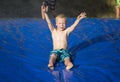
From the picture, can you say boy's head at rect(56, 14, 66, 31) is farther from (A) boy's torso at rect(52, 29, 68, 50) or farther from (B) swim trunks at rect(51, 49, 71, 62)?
(B) swim trunks at rect(51, 49, 71, 62)

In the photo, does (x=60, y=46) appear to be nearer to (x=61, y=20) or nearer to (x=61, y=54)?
(x=61, y=54)

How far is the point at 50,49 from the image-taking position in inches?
111

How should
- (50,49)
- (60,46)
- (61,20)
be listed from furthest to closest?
(50,49)
(60,46)
(61,20)

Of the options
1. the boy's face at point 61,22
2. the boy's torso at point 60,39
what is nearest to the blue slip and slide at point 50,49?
the boy's torso at point 60,39

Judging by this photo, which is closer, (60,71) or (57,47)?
(60,71)

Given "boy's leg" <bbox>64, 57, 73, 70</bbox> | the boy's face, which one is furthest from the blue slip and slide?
the boy's face

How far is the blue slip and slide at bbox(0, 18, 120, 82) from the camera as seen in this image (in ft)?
7.11

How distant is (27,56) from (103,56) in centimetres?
77

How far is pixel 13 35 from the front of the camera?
333 centimetres

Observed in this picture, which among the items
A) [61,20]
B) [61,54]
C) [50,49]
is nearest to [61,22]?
[61,20]

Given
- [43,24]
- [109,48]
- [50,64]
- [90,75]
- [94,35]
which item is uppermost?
[43,24]

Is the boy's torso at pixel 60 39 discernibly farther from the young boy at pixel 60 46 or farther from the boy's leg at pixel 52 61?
the boy's leg at pixel 52 61

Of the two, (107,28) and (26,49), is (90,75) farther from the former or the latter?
(107,28)

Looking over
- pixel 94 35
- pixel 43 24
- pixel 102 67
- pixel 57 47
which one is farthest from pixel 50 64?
pixel 43 24
